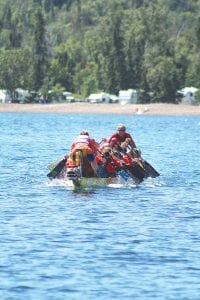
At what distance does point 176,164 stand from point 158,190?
1575 centimetres

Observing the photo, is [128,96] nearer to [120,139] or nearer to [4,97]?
[4,97]

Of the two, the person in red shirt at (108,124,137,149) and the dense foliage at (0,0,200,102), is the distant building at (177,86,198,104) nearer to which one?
the dense foliage at (0,0,200,102)

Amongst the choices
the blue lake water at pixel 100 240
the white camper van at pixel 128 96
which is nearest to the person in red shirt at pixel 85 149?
the blue lake water at pixel 100 240

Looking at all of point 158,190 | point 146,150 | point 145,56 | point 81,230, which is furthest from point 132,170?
point 145,56

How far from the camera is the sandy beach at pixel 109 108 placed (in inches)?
6624

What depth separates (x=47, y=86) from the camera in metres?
180

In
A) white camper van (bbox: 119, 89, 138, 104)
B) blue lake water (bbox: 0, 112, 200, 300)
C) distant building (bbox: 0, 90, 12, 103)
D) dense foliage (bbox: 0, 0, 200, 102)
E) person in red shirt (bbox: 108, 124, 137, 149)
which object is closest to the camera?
blue lake water (bbox: 0, 112, 200, 300)

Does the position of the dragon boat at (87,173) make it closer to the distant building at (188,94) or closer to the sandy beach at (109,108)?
the sandy beach at (109,108)

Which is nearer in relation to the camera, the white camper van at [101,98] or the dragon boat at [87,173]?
the dragon boat at [87,173]

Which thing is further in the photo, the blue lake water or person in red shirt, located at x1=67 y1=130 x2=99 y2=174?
person in red shirt, located at x1=67 y1=130 x2=99 y2=174

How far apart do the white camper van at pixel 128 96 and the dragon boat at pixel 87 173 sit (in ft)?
430

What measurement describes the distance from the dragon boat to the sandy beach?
126923 millimetres

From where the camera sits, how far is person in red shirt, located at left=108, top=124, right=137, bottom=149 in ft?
131

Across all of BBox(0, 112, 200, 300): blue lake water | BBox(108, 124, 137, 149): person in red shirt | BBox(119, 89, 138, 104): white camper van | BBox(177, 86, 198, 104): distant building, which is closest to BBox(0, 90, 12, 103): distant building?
BBox(119, 89, 138, 104): white camper van
